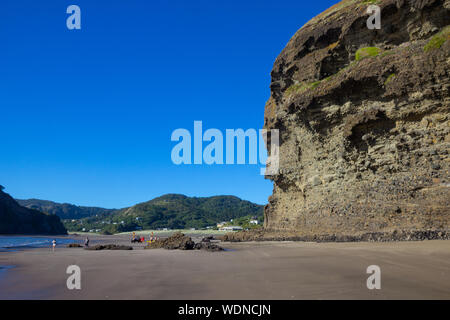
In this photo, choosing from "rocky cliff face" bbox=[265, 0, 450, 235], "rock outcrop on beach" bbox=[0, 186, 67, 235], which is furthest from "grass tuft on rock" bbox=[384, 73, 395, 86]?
"rock outcrop on beach" bbox=[0, 186, 67, 235]

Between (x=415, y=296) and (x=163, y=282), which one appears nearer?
(x=415, y=296)

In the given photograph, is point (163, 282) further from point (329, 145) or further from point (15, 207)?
point (15, 207)

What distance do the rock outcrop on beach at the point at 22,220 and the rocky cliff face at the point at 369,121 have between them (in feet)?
275

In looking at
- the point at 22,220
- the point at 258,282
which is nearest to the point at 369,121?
the point at 258,282

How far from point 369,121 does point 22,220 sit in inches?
3823

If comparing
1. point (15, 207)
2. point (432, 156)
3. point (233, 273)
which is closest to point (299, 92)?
point (432, 156)

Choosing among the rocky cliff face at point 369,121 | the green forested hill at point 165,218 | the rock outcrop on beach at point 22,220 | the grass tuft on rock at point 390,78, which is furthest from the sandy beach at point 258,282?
the green forested hill at point 165,218

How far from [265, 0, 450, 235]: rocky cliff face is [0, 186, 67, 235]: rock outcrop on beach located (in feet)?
275

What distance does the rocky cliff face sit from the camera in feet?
49.7

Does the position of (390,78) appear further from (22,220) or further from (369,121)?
(22,220)

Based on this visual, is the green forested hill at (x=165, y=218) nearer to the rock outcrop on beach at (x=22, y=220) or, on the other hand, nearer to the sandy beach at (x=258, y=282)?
the rock outcrop on beach at (x=22, y=220)

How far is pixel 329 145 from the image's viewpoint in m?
21.2

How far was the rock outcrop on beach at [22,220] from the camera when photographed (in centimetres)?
8212
